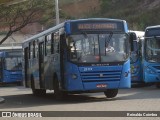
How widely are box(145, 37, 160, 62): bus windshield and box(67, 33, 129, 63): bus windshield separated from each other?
6830 mm

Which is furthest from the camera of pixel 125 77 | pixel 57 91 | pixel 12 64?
pixel 12 64

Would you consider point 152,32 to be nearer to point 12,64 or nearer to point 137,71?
point 137,71

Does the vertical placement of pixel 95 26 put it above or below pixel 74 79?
above

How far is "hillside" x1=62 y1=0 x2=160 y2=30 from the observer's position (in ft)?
230

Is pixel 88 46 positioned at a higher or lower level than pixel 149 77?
higher

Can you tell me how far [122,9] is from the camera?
8325cm

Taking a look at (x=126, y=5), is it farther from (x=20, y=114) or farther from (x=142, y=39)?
(x=20, y=114)

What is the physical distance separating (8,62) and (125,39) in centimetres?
2494

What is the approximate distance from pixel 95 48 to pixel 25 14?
32.0 m

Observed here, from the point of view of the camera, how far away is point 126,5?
8550 centimetres

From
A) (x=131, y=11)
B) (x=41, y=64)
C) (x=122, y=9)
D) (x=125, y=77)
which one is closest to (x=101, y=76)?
(x=125, y=77)

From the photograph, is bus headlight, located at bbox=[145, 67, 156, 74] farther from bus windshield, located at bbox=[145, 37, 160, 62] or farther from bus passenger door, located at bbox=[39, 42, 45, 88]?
bus passenger door, located at bbox=[39, 42, 45, 88]

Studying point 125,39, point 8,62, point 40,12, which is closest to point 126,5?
point 40,12

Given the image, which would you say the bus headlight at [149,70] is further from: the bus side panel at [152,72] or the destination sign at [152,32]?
the destination sign at [152,32]
